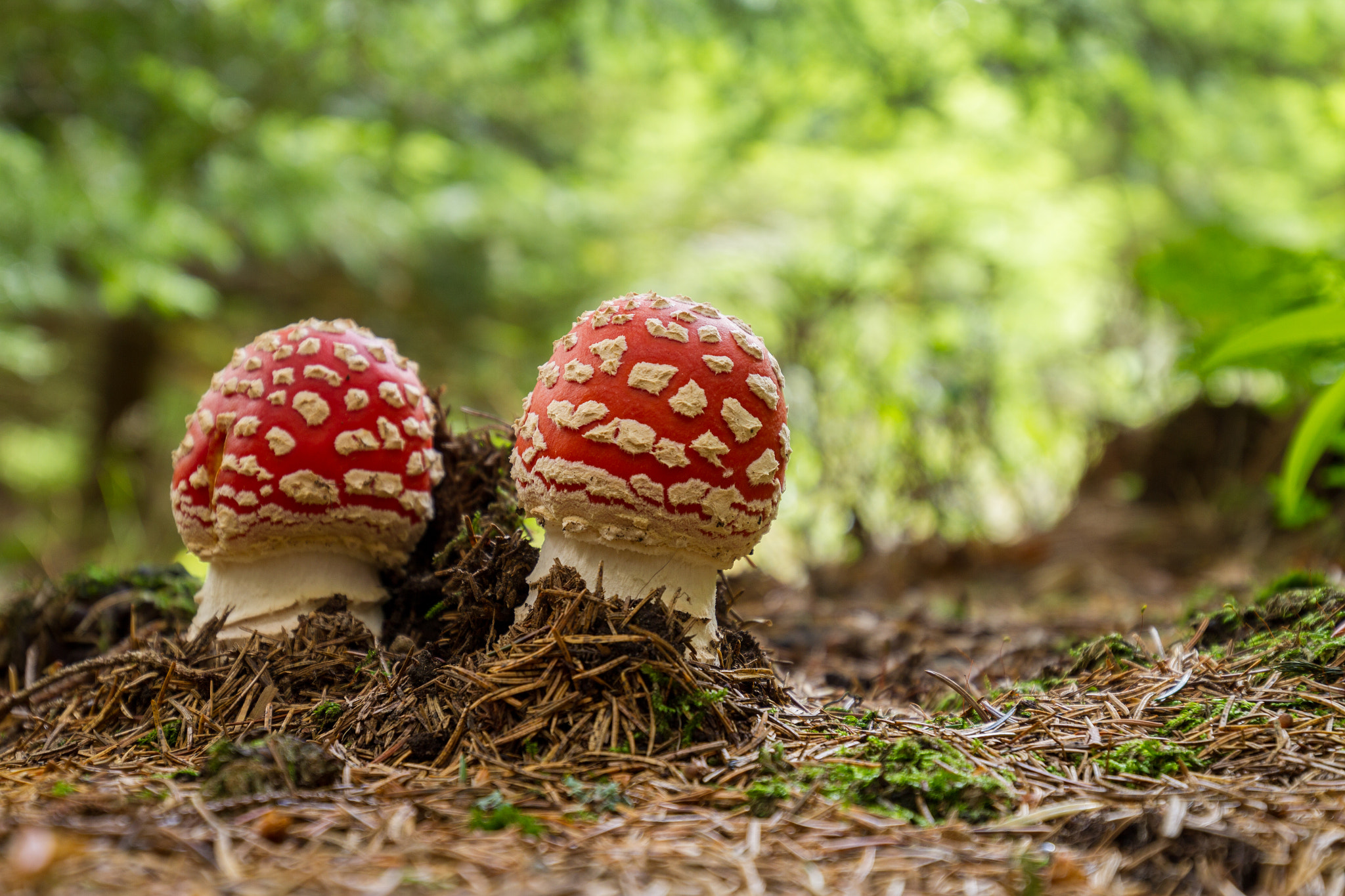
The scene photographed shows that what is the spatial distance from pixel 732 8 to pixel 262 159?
3.29 meters

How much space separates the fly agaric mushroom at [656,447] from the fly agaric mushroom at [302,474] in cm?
46

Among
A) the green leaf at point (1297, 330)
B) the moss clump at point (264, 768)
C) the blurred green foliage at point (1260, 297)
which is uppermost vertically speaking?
the blurred green foliage at point (1260, 297)

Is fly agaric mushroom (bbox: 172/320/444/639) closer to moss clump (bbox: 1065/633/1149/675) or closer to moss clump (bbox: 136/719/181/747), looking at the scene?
moss clump (bbox: 136/719/181/747)

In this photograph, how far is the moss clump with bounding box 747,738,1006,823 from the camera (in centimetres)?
182

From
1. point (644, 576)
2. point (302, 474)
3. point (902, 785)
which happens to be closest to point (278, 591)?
point (302, 474)

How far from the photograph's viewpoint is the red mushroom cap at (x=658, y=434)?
230 centimetres

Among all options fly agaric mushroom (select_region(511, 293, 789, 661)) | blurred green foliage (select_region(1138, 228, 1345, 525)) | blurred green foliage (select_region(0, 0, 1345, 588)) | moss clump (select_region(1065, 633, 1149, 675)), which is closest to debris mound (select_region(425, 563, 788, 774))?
fly agaric mushroom (select_region(511, 293, 789, 661))

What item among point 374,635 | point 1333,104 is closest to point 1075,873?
point 374,635

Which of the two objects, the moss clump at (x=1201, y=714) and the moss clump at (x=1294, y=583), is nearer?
the moss clump at (x=1201, y=714)

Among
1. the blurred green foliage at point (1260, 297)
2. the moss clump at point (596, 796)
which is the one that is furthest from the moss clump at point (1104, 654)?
the moss clump at point (596, 796)

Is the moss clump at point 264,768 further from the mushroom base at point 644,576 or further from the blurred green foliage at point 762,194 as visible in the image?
the blurred green foliage at point 762,194

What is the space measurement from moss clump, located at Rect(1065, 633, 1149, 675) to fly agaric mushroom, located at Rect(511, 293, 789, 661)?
3.86ft

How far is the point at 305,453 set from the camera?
2.58 meters

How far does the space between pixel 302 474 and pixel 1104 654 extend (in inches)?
97.2
